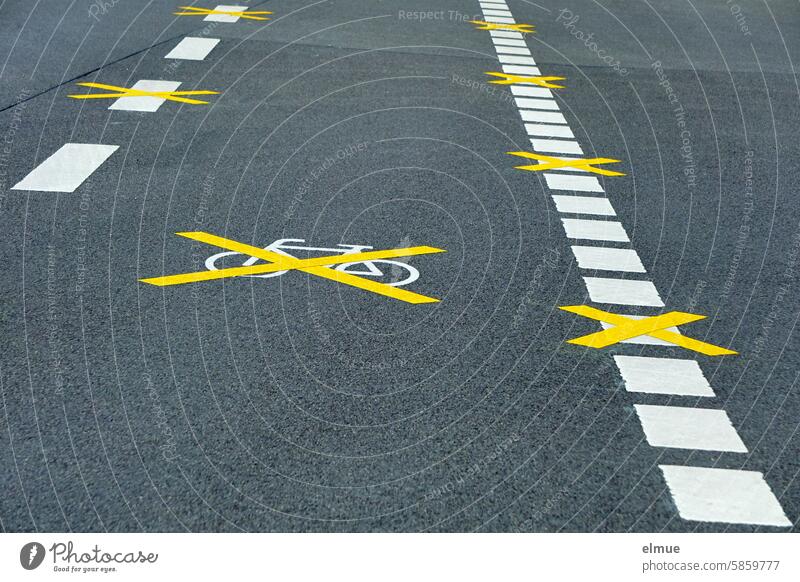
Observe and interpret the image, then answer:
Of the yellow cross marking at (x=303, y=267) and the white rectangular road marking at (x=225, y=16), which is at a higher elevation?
the yellow cross marking at (x=303, y=267)

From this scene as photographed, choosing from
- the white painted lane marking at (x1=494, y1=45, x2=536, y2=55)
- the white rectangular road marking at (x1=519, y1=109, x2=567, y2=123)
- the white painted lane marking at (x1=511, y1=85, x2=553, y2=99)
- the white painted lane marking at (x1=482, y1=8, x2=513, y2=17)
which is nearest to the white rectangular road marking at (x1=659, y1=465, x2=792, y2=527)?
the white rectangular road marking at (x1=519, y1=109, x2=567, y2=123)

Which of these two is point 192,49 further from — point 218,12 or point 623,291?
point 623,291

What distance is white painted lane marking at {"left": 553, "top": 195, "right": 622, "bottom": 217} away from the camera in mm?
8406

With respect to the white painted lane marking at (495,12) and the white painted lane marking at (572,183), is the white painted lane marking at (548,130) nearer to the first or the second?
the white painted lane marking at (572,183)

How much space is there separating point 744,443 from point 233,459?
7.14 ft

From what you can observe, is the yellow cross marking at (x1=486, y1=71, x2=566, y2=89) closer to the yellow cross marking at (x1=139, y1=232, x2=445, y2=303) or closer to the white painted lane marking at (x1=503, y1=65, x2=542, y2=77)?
the white painted lane marking at (x1=503, y1=65, x2=542, y2=77)

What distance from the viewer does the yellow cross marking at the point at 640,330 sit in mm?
5965

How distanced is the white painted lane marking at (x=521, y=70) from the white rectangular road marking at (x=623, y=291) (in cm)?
689

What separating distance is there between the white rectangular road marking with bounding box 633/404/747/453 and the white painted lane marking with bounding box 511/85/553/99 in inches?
293

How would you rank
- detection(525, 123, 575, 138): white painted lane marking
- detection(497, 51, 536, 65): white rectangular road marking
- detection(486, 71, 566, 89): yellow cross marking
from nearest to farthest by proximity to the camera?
1. detection(525, 123, 575, 138): white painted lane marking
2. detection(486, 71, 566, 89): yellow cross marking
3. detection(497, 51, 536, 65): white rectangular road marking

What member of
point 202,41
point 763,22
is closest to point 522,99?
point 202,41

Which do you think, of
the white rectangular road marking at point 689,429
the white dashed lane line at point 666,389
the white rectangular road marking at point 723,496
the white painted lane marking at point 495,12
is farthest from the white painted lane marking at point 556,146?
the white painted lane marking at point 495,12

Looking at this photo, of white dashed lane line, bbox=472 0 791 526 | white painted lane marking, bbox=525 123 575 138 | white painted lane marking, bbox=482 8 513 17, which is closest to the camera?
white dashed lane line, bbox=472 0 791 526

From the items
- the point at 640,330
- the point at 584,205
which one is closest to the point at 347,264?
the point at 640,330
